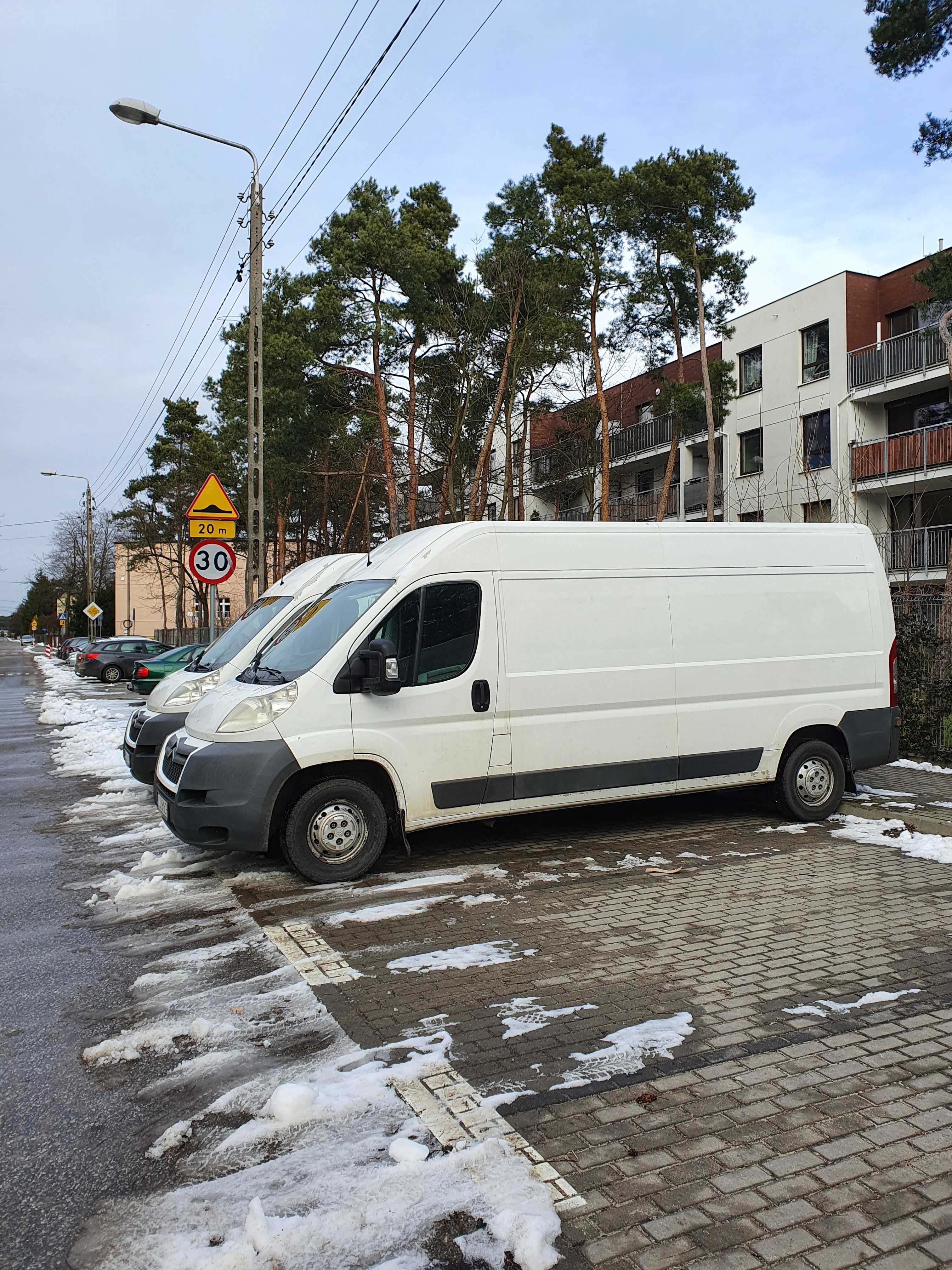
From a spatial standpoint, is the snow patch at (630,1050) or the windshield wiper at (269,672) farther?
the windshield wiper at (269,672)

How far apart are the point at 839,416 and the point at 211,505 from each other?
2615cm

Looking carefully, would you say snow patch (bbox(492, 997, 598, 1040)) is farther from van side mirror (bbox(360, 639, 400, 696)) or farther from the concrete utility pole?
the concrete utility pole

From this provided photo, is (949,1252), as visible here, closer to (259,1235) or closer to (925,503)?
(259,1235)

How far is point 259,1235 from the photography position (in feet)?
8.82

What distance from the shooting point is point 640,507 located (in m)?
45.0

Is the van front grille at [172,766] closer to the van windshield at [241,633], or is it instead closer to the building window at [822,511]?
the van windshield at [241,633]

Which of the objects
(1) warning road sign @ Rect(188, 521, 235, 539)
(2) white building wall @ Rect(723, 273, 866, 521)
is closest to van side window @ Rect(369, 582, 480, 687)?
(1) warning road sign @ Rect(188, 521, 235, 539)

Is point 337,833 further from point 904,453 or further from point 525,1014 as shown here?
point 904,453

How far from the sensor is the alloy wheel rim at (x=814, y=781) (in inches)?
327

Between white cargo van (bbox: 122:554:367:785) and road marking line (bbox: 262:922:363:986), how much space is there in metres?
3.87

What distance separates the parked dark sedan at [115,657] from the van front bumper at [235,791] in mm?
30614

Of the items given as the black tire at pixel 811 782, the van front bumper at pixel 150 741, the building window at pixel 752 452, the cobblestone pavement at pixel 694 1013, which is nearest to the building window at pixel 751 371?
the building window at pixel 752 452

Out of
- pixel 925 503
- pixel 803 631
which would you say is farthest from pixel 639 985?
pixel 925 503

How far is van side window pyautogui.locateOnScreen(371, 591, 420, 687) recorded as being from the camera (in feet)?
22.4
